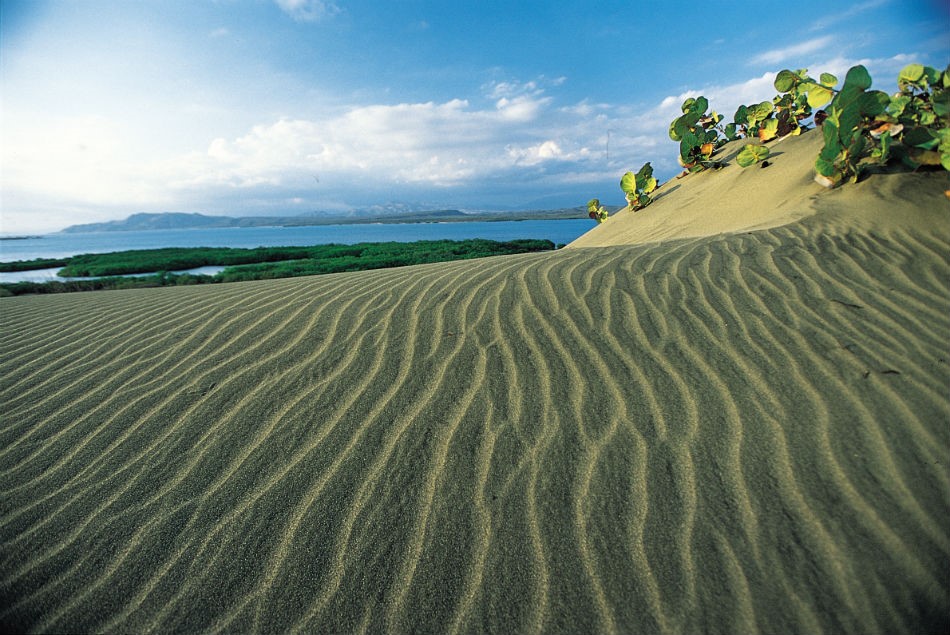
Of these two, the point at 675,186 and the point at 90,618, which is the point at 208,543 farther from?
the point at 675,186

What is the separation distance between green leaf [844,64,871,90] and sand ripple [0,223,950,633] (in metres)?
1.87

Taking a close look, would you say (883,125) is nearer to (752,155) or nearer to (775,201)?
(775,201)

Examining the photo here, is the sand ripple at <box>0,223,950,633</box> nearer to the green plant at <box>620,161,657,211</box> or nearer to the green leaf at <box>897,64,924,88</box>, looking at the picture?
the green leaf at <box>897,64,924,88</box>

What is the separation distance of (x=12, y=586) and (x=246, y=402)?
1.17m

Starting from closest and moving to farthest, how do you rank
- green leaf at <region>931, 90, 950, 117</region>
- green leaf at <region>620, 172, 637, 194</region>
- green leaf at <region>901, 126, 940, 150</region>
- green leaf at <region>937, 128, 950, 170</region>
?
green leaf at <region>937, 128, 950, 170</region>
green leaf at <region>931, 90, 950, 117</region>
green leaf at <region>901, 126, 940, 150</region>
green leaf at <region>620, 172, 637, 194</region>

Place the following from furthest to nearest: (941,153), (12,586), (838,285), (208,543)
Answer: (941,153)
(838,285)
(208,543)
(12,586)

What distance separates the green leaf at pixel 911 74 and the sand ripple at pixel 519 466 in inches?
104

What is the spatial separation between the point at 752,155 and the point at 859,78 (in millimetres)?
2600

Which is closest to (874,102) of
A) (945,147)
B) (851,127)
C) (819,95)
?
(851,127)

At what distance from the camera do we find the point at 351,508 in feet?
6.59

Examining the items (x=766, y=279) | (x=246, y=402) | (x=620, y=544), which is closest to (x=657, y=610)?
(x=620, y=544)

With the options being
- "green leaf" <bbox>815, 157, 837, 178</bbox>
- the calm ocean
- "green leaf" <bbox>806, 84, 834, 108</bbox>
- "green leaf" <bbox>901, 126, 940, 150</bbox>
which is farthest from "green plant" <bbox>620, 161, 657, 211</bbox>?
the calm ocean

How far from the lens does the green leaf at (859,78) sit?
14.7 ft

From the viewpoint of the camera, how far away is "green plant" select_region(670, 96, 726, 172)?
905 centimetres
